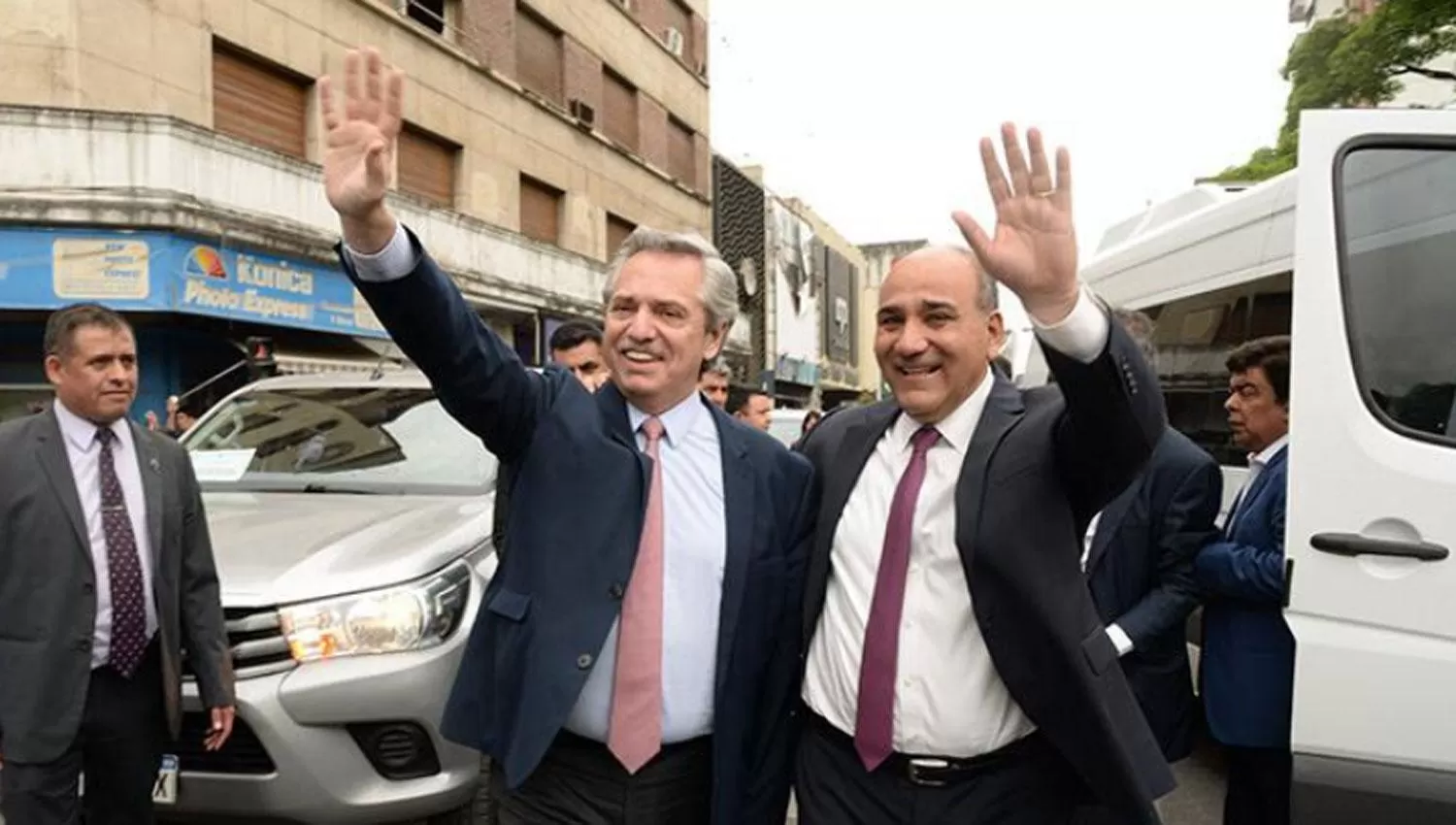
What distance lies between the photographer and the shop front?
11352mm

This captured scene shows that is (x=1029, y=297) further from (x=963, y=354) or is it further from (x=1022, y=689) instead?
(x=1022, y=689)

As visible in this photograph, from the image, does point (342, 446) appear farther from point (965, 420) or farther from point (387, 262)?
point (965, 420)

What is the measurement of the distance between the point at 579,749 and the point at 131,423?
6.08ft

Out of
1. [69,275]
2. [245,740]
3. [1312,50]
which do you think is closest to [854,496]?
[245,740]

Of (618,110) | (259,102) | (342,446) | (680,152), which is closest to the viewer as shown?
(342,446)

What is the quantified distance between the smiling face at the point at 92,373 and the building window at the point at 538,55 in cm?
1775

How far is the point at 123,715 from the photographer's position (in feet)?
9.10

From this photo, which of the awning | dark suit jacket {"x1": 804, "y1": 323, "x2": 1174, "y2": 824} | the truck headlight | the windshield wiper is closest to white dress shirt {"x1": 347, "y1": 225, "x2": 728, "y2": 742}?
dark suit jacket {"x1": 804, "y1": 323, "x2": 1174, "y2": 824}

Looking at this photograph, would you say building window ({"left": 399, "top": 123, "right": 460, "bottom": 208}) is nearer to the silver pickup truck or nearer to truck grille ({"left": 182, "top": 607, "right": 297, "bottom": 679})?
the silver pickup truck

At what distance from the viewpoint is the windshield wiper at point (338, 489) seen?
395cm

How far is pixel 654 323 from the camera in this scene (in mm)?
2012

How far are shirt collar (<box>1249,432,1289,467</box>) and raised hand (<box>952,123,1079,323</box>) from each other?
163 centimetres

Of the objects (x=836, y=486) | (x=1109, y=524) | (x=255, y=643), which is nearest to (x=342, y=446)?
(x=255, y=643)

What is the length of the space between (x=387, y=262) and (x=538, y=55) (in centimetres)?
1977
